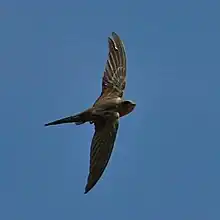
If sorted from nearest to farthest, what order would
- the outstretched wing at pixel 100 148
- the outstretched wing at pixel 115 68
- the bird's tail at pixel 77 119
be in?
the outstretched wing at pixel 100 148 < the bird's tail at pixel 77 119 < the outstretched wing at pixel 115 68

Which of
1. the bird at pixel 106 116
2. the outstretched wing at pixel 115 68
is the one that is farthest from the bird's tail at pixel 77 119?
the outstretched wing at pixel 115 68

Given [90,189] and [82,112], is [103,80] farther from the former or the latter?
[90,189]

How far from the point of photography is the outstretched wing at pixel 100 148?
16.4 meters

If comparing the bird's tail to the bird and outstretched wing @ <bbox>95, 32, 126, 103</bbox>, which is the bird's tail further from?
outstretched wing @ <bbox>95, 32, 126, 103</bbox>

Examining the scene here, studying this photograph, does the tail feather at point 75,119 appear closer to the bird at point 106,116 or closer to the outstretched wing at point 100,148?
the bird at point 106,116

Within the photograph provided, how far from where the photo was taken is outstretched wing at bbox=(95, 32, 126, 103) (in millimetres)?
19197

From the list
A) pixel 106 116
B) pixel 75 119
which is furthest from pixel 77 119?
pixel 106 116

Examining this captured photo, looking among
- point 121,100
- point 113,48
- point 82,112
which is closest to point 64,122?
point 82,112

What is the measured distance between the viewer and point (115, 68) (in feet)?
64.0

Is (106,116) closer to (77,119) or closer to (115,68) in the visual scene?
(77,119)

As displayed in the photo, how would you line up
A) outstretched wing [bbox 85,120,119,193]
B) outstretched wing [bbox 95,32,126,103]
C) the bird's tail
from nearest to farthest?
outstretched wing [bbox 85,120,119,193] → the bird's tail → outstretched wing [bbox 95,32,126,103]

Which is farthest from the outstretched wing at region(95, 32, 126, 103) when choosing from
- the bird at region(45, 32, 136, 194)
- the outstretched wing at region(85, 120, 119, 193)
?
the outstretched wing at region(85, 120, 119, 193)

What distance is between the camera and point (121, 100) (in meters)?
18.2

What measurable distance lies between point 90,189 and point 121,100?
9.31ft
